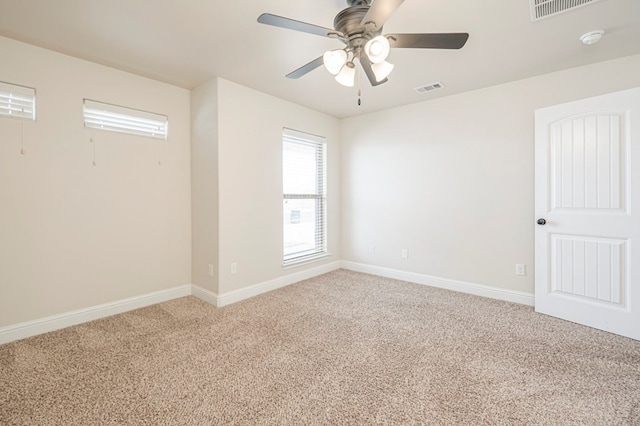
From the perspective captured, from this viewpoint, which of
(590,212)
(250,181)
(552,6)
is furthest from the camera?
(250,181)

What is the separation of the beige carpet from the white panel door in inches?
10.5

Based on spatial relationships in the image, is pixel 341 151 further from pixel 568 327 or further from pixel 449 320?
pixel 568 327

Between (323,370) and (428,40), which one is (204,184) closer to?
(323,370)

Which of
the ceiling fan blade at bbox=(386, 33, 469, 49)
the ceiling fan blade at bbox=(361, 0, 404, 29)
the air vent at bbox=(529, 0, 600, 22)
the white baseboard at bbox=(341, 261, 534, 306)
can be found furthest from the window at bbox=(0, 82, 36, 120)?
the white baseboard at bbox=(341, 261, 534, 306)

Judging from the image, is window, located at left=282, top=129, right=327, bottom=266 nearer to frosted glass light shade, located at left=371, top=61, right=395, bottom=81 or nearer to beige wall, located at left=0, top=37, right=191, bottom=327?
beige wall, located at left=0, top=37, right=191, bottom=327

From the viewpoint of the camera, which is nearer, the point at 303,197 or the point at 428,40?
the point at 428,40

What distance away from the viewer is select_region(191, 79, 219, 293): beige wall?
3146mm

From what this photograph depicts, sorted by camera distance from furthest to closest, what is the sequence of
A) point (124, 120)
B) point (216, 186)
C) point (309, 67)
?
point (216, 186)
point (124, 120)
point (309, 67)

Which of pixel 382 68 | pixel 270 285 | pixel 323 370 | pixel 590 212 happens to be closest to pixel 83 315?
pixel 270 285

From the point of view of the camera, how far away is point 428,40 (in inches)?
67.0

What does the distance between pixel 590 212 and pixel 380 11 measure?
8.57 feet

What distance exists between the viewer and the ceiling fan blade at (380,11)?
4.58 feet

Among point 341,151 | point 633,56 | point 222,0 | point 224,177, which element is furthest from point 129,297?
point 633,56

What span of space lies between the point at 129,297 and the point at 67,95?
Answer: 6.64 ft
